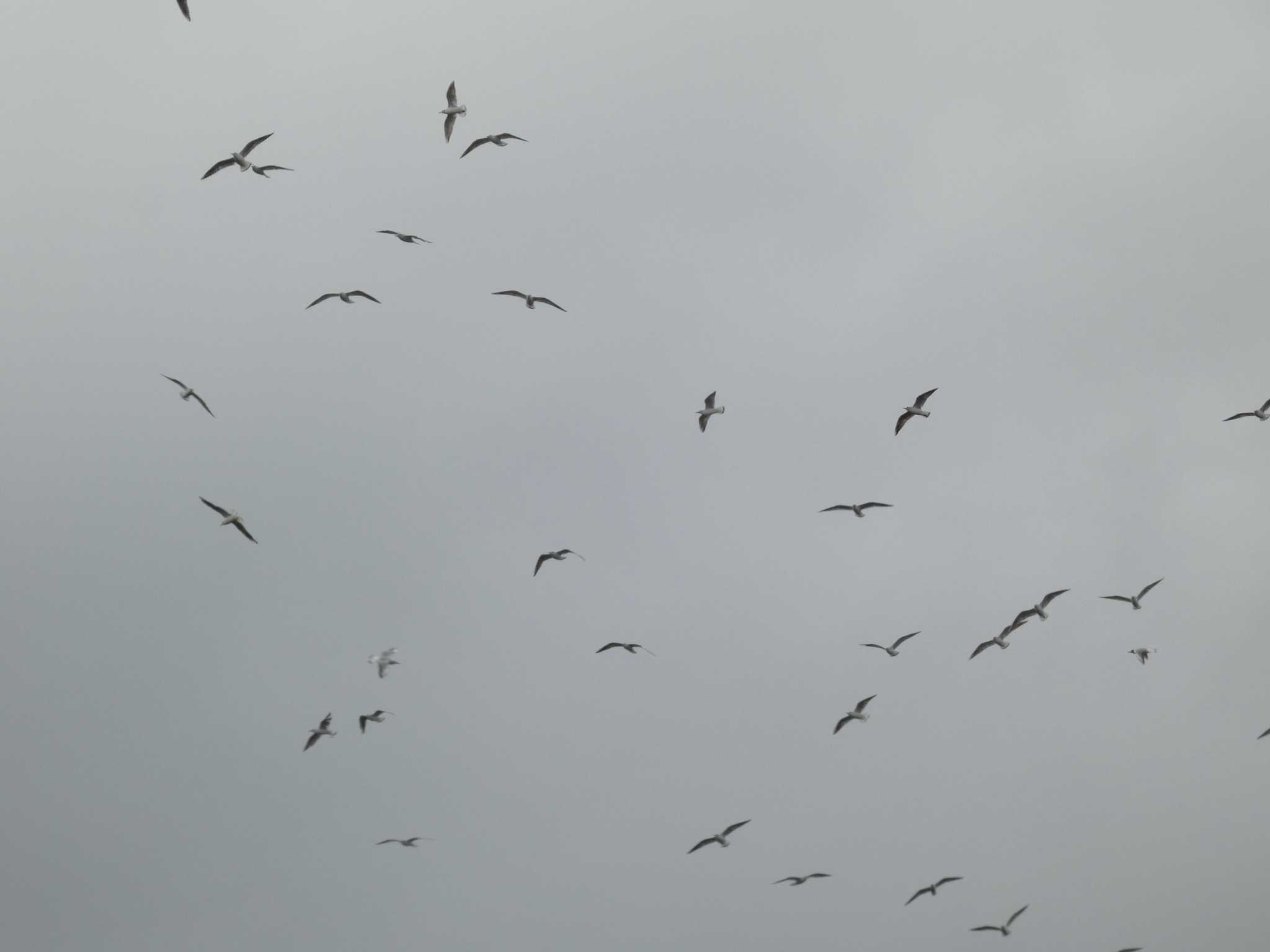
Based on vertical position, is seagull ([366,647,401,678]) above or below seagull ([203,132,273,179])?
below

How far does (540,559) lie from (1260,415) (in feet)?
130

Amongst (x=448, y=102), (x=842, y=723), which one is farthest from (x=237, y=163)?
(x=842, y=723)

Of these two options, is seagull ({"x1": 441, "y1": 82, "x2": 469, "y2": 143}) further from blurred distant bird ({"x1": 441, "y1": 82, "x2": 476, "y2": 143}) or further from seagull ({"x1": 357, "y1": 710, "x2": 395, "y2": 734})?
seagull ({"x1": 357, "y1": 710, "x2": 395, "y2": 734})

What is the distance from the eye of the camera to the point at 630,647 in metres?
84.3

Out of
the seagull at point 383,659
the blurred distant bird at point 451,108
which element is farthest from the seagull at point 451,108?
the seagull at point 383,659

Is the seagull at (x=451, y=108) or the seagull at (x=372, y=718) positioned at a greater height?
the seagull at (x=451, y=108)

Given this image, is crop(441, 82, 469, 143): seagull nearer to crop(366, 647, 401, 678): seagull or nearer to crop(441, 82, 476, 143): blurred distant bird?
crop(441, 82, 476, 143): blurred distant bird

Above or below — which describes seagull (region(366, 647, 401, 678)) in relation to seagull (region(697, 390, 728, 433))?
below

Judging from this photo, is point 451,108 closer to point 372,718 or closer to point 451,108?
point 451,108

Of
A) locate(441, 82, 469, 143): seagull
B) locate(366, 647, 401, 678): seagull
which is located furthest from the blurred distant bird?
locate(366, 647, 401, 678): seagull

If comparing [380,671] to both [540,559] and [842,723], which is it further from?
[842,723]

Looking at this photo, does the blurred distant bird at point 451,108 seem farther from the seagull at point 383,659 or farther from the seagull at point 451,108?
the seagull at point 383,659

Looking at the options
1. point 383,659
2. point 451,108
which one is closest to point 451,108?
point 451,108

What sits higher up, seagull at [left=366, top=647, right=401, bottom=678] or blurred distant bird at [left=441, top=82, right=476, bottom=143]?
blurred distant bird at [left=441, top=82, right=476, bottom=143]
